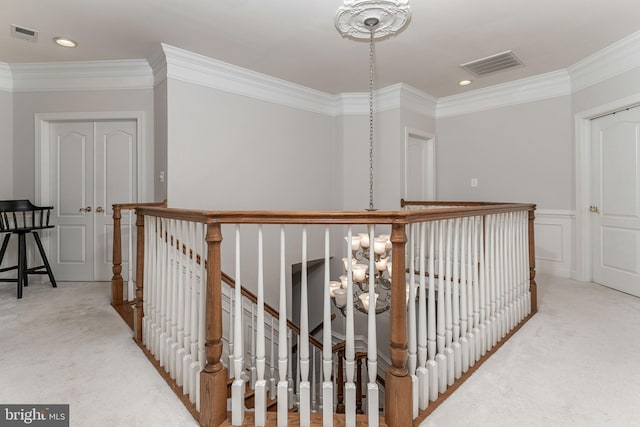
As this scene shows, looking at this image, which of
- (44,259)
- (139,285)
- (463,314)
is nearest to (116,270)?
(139,285)

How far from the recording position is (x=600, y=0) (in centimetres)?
263

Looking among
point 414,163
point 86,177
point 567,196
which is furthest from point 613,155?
point 86,177

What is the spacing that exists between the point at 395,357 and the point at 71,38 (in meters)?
3.90

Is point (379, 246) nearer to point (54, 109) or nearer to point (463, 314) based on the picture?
point (463, 314)

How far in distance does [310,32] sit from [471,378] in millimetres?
3042

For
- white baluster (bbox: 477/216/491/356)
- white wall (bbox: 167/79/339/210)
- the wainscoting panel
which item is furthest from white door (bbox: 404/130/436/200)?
white baluster (bbox: 477/216/491/356)

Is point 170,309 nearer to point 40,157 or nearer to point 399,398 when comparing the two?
point 399,398

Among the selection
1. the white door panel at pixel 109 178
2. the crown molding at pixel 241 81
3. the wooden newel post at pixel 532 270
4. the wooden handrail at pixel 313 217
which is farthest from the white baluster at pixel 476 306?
the white door panel at pixel 109 178

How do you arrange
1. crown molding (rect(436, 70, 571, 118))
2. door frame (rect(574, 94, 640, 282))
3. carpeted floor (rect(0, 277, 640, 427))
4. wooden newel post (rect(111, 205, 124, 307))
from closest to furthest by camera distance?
carpeted floor (rect(0, 277, 640, 427)) < wooden newel post (rect(111, 205, 124, 307)) < door frame (rect(574, 94, 640, 282)) < crown molding (rect(436, 70, 571, 118))

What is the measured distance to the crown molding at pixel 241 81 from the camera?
3.48 metres

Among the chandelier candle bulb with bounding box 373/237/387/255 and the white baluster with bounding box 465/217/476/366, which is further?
the chandelier candle bulb with bounding box 373/237/387/255

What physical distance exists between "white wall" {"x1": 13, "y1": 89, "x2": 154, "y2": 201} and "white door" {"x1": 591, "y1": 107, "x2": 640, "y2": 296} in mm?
5040

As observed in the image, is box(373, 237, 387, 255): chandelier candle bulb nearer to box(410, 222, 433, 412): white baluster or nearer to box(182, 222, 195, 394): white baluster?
box(410, 222, 433, 412): white baluster

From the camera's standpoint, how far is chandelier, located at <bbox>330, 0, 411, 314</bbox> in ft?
7.22
